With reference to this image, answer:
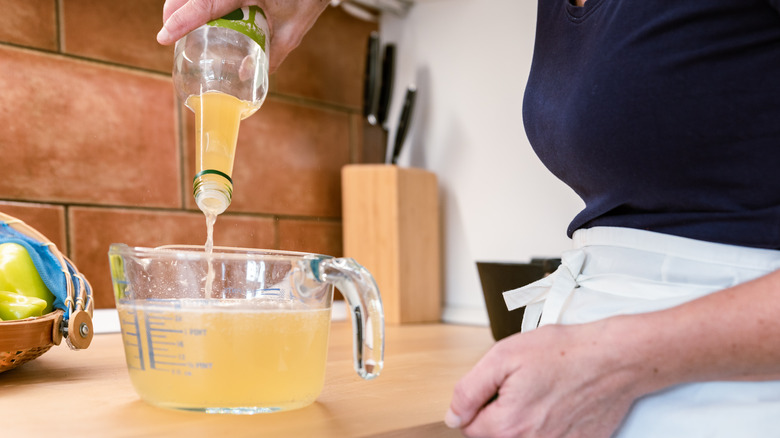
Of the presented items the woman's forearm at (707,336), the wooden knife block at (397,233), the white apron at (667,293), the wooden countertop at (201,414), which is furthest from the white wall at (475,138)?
the woman's forearm at (707,336)

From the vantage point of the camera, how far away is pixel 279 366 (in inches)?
18.6

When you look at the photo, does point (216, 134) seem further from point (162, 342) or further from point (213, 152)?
point (162, 342)

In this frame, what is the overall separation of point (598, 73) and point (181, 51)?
15.5 inches

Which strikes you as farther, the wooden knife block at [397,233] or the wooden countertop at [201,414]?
the wooden knife block at [397,233]

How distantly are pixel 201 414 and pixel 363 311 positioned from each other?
0.43ft

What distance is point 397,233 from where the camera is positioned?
1.28m

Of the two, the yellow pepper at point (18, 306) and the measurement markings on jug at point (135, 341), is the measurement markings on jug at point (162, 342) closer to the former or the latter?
the measurement markings on jug at point (135, 341)

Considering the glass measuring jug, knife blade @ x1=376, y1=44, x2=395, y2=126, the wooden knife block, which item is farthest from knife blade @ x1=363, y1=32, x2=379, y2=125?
the glass measuring jug

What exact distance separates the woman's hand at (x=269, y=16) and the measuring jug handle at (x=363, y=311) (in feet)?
0.93

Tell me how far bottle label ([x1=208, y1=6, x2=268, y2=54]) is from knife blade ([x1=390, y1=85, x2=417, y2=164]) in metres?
0.70

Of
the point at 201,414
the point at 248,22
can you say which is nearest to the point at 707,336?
the point at 201,414

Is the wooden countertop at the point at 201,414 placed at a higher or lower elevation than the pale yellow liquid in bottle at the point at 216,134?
lower

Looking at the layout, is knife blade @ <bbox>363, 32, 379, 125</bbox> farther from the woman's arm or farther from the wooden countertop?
the woman's arm

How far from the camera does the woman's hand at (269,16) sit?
622 millimetres
